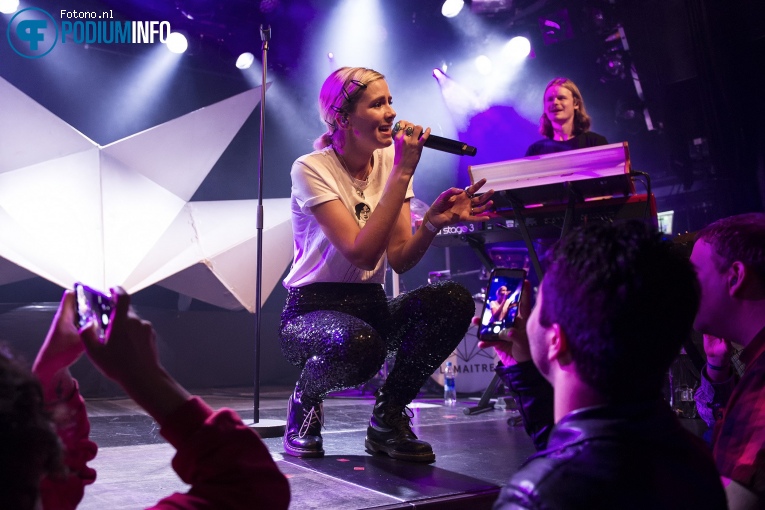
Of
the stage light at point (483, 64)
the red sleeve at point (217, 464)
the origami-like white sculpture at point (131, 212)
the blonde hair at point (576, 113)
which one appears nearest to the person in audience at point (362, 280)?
the red sleeve at point (217, 464)

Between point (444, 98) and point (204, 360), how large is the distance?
11.7ft

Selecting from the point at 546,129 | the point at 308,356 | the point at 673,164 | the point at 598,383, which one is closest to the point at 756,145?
the point at 673,164

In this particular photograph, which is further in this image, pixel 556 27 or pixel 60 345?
pixel 556 27

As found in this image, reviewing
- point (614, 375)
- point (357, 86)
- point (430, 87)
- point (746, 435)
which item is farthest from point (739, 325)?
point (430, 87)

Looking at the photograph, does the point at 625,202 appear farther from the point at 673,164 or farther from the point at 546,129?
the point at 673,164

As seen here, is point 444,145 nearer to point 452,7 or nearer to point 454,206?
point 454,206

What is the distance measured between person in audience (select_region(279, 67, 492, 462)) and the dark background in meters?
3.22

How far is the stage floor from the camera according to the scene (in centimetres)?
178

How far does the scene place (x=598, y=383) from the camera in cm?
95

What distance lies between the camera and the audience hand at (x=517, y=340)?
4.44ft

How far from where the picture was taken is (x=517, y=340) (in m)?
1.36

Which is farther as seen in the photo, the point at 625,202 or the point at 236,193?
the point at 236,193

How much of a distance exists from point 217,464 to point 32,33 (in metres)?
5.32

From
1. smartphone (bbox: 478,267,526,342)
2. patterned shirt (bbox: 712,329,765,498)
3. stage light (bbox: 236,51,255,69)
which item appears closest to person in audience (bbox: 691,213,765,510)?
patterned shirt (bbox: 712,329,765,498)
